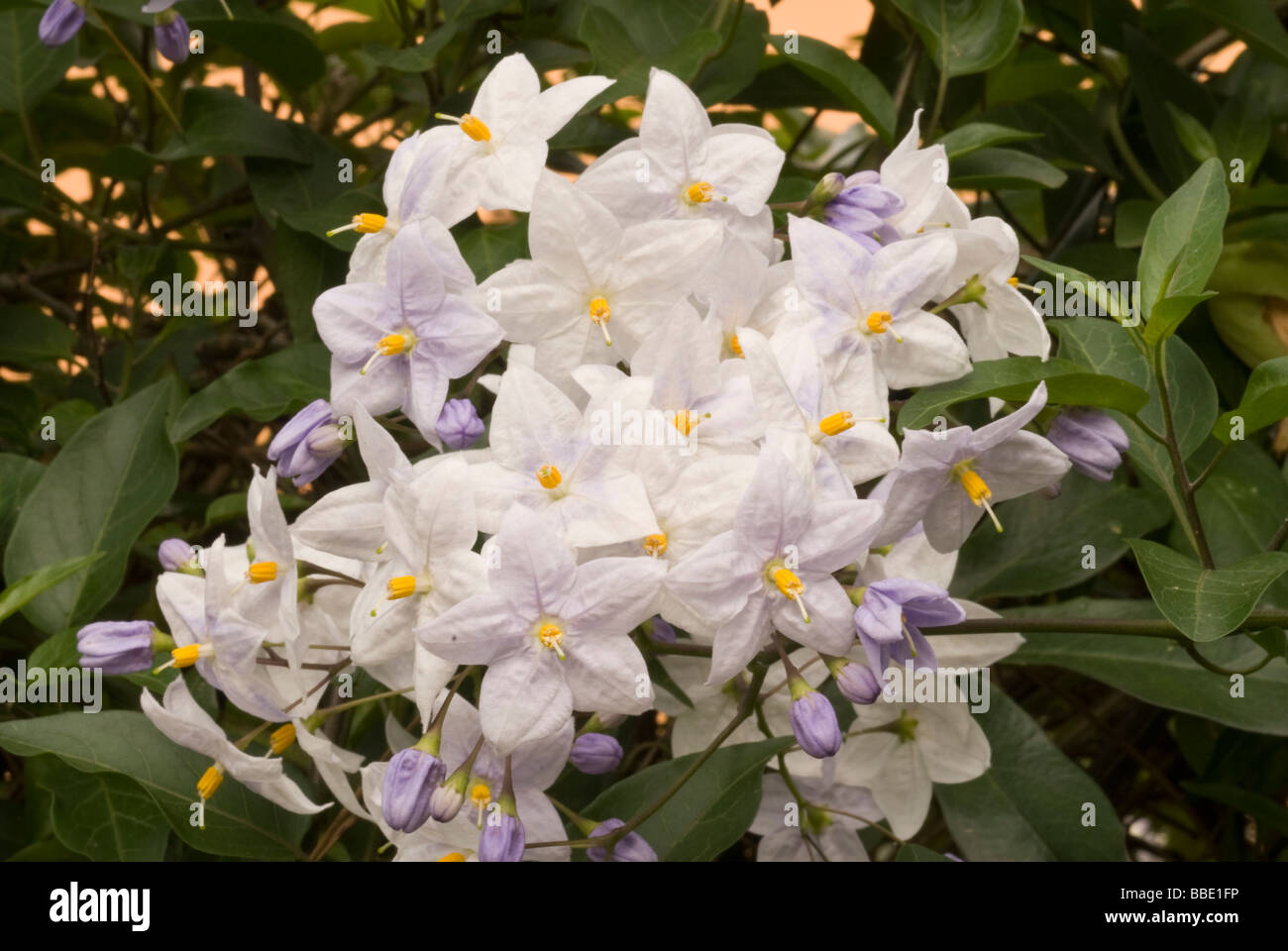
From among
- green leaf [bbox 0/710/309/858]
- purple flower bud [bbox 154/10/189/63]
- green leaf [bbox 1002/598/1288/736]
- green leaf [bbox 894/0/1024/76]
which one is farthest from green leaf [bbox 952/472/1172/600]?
purple flower bud [bbox 154/10/189/63]

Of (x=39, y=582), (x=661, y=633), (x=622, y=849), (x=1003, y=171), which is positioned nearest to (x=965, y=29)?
(x=1003, y=171)

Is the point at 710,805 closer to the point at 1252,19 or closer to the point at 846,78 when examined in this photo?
the point at 846,78

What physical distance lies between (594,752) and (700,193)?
328 mm

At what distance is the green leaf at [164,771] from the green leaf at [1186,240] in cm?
64

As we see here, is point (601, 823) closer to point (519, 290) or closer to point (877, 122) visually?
point (519, 290)

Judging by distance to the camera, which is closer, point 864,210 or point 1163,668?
point 864,210

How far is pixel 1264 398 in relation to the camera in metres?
0.73

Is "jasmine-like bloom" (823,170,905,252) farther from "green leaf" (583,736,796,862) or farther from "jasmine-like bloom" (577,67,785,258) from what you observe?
"green leaf" (583,736,796,862)

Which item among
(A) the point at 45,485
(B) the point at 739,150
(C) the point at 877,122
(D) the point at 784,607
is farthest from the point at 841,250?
(A) the point at 45,485

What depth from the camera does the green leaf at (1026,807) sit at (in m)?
0.93

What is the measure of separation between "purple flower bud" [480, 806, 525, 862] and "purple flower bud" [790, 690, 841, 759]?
155 millimetres

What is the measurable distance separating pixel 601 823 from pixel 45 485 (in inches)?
19.2

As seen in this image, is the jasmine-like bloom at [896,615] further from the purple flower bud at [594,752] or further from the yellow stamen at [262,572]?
the yellow stamen at [262,572]

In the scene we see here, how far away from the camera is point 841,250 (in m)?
0.71
